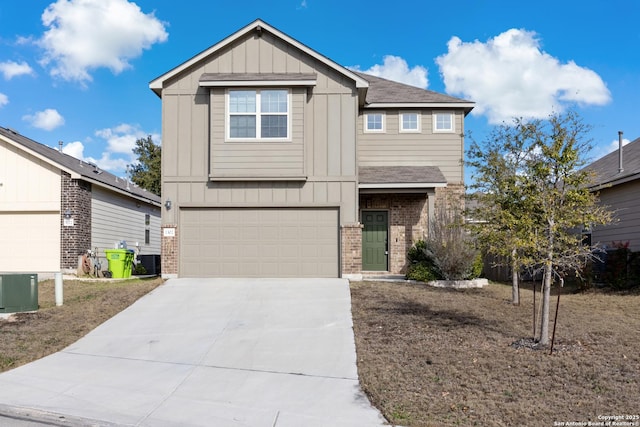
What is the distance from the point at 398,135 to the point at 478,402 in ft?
42.8

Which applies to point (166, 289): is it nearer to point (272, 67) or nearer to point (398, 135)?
point (272, 67)

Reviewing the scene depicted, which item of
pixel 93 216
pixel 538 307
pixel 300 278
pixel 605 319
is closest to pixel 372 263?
pixel 300 278

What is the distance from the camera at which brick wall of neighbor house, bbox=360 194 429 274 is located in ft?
59.4

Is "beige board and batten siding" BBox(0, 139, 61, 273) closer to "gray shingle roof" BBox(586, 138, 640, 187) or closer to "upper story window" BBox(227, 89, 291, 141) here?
"upper story window" BBox(227, 89, 291, 141)

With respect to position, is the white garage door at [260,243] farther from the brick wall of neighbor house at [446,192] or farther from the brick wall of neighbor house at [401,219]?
the brick wall of neighbor house at [446,192]

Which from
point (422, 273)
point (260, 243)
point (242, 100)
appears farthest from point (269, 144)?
point (422, 273)

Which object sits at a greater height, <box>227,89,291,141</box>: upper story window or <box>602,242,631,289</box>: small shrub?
<box>227,89,291,141</box>: upper story window

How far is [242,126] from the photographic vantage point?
52.3 feet

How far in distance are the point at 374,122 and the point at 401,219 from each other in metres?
3.39

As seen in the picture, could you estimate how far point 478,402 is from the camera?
6719 millimetres

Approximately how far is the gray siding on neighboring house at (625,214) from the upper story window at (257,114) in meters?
9.56

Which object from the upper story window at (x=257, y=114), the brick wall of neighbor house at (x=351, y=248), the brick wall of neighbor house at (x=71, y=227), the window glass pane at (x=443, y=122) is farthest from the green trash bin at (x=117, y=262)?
the window glass pane at (x=443, y=122)

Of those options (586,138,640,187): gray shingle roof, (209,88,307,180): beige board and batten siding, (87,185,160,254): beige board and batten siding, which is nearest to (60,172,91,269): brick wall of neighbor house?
(87,185,160,254): beige board and batten siding

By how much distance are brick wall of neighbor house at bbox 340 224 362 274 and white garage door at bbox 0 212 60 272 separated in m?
9.20
